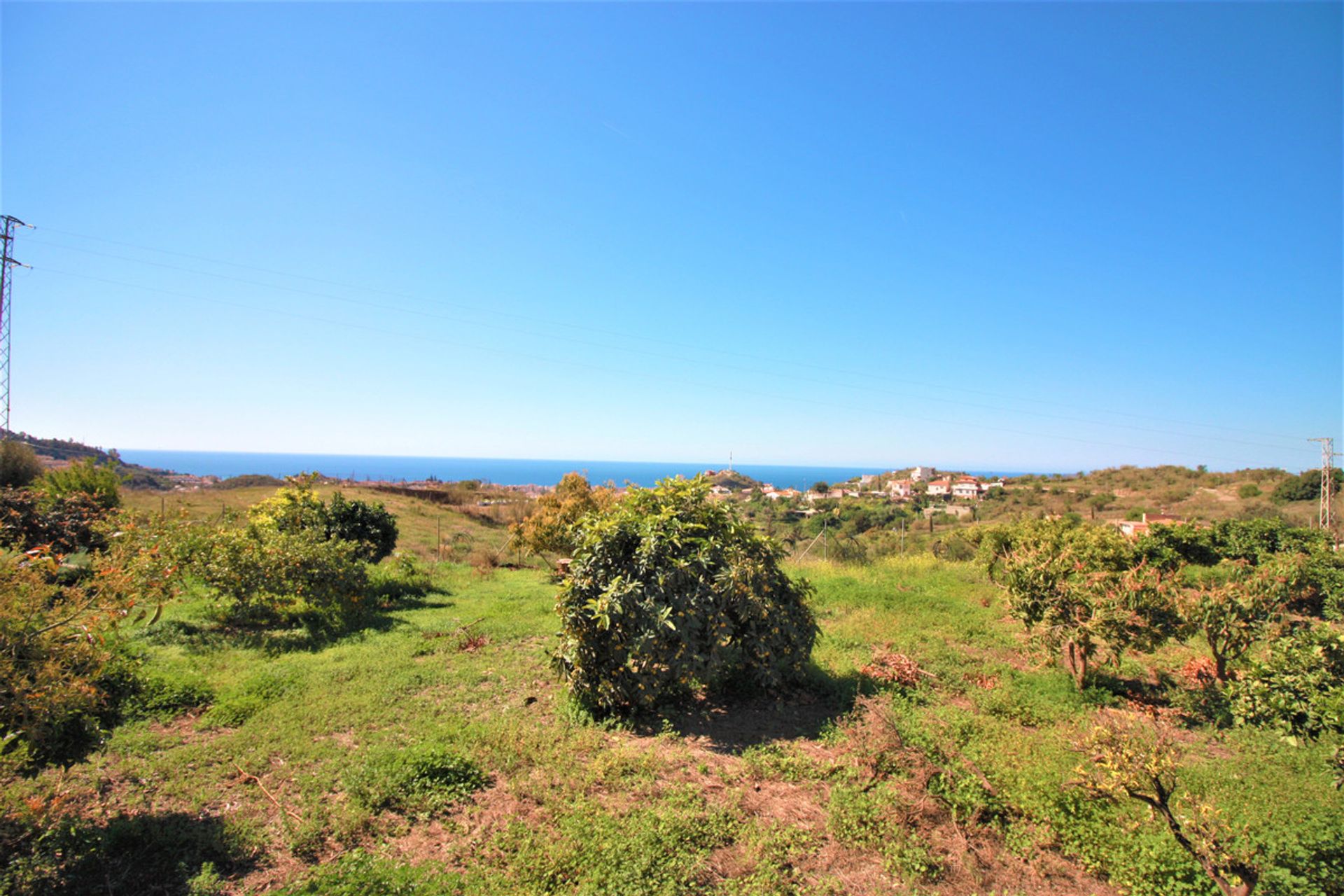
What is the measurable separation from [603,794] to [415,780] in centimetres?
159

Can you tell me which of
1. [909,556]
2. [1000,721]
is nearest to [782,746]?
[1000,721]

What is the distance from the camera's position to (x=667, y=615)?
5691mm

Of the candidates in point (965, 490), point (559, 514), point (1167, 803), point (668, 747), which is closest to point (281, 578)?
point (559, 514)

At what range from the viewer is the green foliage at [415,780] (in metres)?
4.49

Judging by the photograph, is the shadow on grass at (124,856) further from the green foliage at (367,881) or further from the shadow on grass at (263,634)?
the shadow on grass at (263,634)

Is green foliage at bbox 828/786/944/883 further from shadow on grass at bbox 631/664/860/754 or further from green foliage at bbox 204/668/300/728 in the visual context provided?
green foliage at bbox 204/668/300/728

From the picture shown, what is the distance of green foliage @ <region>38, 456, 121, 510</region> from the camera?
1348cm

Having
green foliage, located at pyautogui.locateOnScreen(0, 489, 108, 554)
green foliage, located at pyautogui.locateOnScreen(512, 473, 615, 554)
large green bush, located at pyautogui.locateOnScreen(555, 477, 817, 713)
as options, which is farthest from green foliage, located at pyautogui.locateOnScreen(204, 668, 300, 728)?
green foliage, located at pyautogui.locateOnScreen(512, 473, 615, 554)

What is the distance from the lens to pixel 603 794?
15.4 ft

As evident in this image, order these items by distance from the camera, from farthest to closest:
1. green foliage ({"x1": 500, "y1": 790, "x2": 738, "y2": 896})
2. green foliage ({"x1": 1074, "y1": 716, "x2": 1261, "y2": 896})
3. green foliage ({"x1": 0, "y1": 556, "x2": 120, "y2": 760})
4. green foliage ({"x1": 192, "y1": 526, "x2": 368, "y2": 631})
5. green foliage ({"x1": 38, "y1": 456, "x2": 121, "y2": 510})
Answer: green foliage ({"x1": 38, "y1": 456, "x2": 121, "y2": 510})
green foliage ({"x1": 192, "y1": 526, "x2": 368, "y2": 631})
green foliage ({"x1": 500, "y1": 790, "x2": 738, "y2": 896})
green foliage ({"x1": 0, "y1": 556, "x2": 120, "y2": 760})
green foliage ({"x1": 1074, "y1": 716, "x2": 1261, "y2": 896})

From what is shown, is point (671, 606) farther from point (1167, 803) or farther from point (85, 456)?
point (85, 456)

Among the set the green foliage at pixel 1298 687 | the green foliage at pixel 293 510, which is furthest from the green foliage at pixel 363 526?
the green foliage at pixel 1298 687

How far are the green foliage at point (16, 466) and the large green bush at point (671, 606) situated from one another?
68.7ft

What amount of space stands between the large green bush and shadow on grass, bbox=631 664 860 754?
26 centimetres
